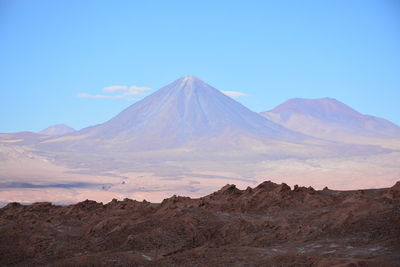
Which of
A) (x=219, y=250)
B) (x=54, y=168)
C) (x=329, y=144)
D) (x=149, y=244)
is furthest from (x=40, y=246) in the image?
(x=329, y=144)

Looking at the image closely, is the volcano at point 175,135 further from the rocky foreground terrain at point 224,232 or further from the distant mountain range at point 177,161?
the rocky foreground terrain at point 224,232

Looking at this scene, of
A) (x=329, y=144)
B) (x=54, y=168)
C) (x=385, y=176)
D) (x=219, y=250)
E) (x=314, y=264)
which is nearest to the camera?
(x=314, y=264)

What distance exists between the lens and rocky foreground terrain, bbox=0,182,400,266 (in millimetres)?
14828

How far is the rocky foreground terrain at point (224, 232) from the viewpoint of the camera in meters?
14.8

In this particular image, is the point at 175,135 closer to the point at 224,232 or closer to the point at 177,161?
the point at 177,161

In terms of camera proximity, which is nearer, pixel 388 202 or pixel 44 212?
pixel 388 202

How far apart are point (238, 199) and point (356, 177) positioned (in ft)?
301

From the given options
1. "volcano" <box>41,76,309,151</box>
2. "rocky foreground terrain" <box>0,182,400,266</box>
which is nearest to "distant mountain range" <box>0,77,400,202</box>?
"volcano" <box>41,76,309,151</box>

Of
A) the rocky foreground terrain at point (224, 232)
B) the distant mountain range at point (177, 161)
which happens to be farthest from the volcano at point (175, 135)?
the rocky foreground terrain at point (224, 232)

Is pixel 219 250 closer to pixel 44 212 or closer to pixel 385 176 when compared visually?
pixel 44 212

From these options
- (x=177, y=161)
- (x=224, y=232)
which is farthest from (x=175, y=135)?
(x=224, y=232)

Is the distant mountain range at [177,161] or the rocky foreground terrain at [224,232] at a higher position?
the distant mountain range at [177,161]

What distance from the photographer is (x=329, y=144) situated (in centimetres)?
17275

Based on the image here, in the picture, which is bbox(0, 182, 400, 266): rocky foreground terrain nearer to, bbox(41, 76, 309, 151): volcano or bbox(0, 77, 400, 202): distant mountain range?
bbox(0, 77, 400, 202): distant mountain range
